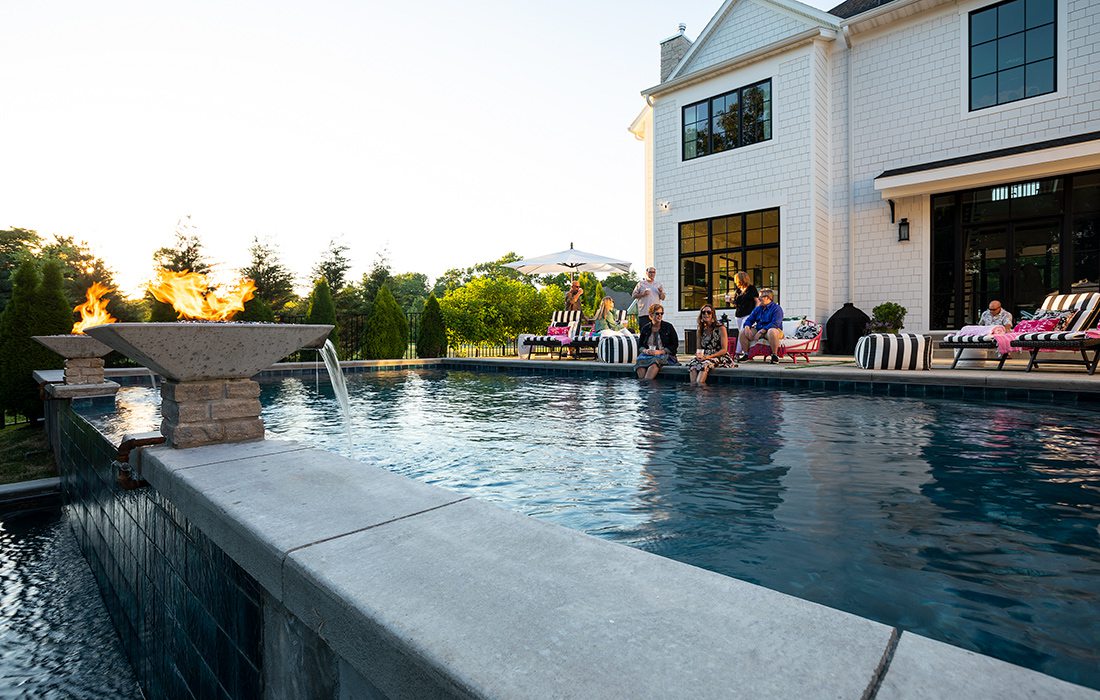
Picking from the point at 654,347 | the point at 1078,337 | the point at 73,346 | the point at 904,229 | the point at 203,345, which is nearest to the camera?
the point at 203,345

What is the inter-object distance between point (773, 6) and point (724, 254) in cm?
556

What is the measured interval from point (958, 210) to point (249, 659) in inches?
495

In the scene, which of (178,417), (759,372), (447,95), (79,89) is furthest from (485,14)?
(178,417)

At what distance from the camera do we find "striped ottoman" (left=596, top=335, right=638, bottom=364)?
10102 mm

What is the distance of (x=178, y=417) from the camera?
243 cm

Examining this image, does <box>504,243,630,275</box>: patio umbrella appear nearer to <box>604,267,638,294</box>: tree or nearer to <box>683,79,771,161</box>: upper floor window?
<box>683,79,771,161</box>: upper floor window

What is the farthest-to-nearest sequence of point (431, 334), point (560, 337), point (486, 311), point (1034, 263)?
1. point (486, 311)
2. point (431, 334)
3. point (560, 337)
4. point (1034, 263)

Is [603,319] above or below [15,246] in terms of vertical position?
below

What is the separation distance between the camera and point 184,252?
62.0 ft

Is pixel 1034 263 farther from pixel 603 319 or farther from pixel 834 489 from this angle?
A: pixel 834 489

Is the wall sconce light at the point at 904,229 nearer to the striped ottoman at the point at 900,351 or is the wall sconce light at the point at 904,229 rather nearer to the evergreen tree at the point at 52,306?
the striped ottoman at the point at 900,351

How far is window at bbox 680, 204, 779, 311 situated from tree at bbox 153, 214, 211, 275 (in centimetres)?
1628

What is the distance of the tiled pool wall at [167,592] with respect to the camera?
1.51m

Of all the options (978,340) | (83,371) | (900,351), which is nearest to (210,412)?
(83,371)
